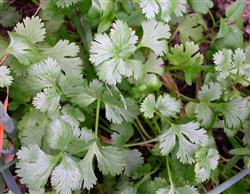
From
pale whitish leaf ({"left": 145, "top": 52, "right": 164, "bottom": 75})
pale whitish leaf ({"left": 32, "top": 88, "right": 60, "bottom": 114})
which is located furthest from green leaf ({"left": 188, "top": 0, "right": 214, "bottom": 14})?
pale whitish leaf ({"left": 32, "top": 88, "right": 60, "bottom": 114})

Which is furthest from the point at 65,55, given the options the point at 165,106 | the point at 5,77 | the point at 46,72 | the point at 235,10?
the point at 235,10

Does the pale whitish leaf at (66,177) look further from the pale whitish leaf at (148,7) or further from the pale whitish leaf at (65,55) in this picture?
the pale whitish leaf at (148,7)

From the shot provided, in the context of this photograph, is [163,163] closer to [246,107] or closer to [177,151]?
[177,151]

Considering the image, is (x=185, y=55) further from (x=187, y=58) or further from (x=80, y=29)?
(x=80, y=29)

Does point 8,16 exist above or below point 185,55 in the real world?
above

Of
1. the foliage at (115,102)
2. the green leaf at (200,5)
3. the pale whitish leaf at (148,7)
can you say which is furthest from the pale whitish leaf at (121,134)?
the green leaf at (200,5)

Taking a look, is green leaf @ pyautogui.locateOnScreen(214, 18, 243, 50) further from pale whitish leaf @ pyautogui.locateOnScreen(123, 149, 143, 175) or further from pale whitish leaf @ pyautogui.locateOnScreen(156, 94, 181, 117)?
pale whitish leaf @ pyautogui.locateOnScreen(123, 149, 143, 175)
